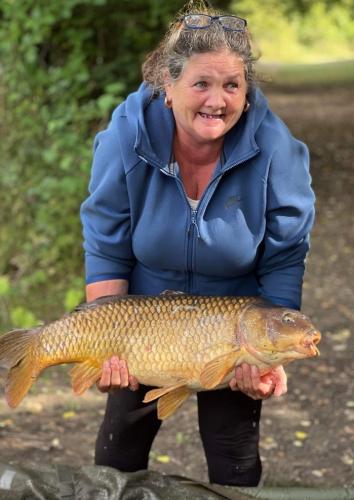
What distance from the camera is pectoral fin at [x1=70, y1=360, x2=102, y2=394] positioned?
2465 mm

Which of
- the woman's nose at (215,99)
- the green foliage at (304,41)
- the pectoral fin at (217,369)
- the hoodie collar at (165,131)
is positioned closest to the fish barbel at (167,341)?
the pectoral fin at (217,369)

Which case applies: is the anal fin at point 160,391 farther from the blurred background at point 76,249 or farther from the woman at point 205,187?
the blurred background at point 76,249

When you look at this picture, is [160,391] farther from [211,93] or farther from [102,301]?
[211,93]

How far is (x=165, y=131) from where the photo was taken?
97.4 inches

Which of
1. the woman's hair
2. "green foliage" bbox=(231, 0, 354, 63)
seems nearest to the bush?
the woman's hair

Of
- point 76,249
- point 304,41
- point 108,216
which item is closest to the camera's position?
point 108,216

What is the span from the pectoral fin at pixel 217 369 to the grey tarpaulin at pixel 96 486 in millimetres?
375

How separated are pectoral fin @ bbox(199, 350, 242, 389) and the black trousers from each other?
26cm

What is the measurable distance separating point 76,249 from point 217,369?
12.7ft

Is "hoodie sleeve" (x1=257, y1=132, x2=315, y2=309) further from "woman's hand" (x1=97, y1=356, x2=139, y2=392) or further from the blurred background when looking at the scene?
"woman's hand" (x1=97, y1=356, x2=139, y2=392)

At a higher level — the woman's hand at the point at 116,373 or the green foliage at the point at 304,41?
the green foliage at the point at 304,41

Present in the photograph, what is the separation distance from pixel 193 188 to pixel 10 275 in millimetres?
3777

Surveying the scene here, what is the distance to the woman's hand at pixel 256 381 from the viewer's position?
93.4 inches

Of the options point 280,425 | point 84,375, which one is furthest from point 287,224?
point 280,425
